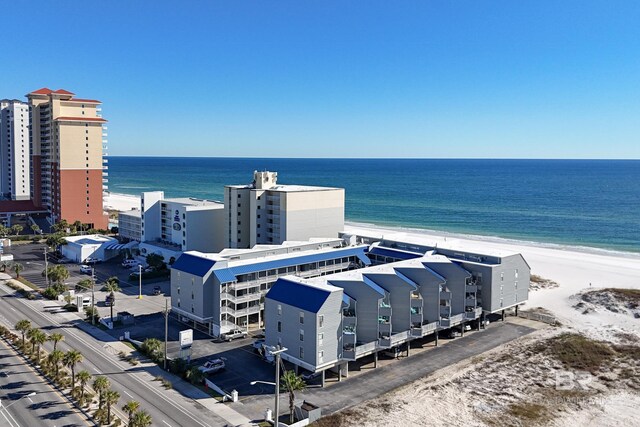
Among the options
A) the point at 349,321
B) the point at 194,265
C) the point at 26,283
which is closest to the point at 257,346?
the point at 349,321

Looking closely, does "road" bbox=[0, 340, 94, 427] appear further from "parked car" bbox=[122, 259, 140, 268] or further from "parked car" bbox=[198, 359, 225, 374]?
"parked car" bbox=[122, 259, 140, 268]

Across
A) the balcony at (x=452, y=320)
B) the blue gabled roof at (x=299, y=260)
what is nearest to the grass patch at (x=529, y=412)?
the balcony at (x=452, y=320)

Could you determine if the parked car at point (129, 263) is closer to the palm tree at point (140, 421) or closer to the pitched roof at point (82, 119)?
the pitched roof at point (82, 119)

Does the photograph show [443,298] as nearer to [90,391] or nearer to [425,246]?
[425,246]

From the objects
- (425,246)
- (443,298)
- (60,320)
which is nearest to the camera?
(443,298)

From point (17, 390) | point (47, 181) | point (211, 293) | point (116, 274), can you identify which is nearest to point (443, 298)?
point (211, 293)

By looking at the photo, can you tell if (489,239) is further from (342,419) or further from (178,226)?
(342,419)

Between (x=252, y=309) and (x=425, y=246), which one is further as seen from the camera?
(x=425, y=246)
